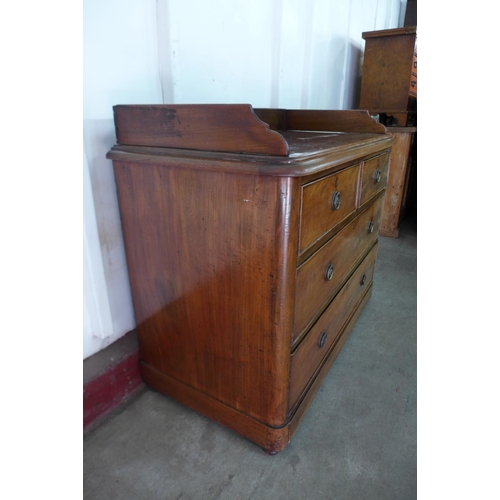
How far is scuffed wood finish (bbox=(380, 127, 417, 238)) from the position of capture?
3.21 metres

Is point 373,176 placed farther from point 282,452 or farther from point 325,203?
point 282,452

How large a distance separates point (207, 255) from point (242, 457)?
2.37ft

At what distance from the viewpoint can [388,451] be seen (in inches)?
51.6

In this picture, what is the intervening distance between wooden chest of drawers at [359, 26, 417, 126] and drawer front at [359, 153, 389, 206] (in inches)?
68.1

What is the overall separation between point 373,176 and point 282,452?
1.18 metres

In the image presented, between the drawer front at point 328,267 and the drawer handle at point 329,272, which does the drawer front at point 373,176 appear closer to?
the drawer front at point 328,267

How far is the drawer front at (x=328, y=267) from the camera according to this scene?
1.15 m

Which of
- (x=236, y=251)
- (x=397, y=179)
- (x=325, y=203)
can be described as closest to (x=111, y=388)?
(x=236, y=251)

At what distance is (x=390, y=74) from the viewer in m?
3.21

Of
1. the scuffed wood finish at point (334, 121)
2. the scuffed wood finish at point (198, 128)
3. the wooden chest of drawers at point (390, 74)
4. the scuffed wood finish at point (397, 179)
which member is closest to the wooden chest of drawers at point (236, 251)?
the scuffed wood finish at point (198, 128)

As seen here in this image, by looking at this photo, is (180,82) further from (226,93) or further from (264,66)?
(264,66)

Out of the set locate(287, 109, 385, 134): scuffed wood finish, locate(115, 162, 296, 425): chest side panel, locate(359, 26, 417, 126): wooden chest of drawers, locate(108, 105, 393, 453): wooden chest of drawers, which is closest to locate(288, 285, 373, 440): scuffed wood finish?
locate(108, 105, 393, 453): wooden chest of drawers

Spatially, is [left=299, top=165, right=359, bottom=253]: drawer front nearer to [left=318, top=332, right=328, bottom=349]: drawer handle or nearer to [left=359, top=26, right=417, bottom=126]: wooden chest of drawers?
[left=318, top=332, right=328, bottom=349]: drawer handle

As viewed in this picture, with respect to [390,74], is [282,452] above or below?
below
